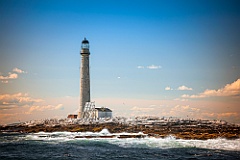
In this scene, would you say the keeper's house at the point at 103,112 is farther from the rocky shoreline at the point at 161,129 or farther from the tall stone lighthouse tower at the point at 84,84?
the rocky shoreline at the point at 161,129

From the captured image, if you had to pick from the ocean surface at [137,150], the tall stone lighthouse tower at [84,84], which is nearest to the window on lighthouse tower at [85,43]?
the tall stone lighthouse tower at [84,84]

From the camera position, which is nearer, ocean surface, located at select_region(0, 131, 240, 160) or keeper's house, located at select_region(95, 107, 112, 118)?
ocean surface, located at select_region(0, 131, 240, 160)

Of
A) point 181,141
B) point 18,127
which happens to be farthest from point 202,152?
point 18,127

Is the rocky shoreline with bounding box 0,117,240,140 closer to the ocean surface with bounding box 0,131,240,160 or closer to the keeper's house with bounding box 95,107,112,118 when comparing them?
the ocean surface with bounding box 0,131,240,160

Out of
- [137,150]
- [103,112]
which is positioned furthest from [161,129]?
[103,112]

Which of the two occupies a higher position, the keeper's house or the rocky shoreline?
the keeper's house

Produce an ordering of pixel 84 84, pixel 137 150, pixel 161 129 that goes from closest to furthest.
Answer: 1. pixel 137 150
2. pixel 161 129
3. pixel 84 84

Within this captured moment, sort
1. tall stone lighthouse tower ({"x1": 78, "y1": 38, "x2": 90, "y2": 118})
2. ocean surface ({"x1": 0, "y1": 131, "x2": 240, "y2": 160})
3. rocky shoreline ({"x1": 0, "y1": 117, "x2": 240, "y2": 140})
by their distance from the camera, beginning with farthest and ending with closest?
tall stone lighthouse tower ({"x1": 78, "y1": 38, "x2": 90, "y2": 118}) < rocky shoreline ({"x1": 0, "y1": 117, "x2": 240, "y2": 140}) < ocean surface ({"x1": 0, "y1": 131, "x2": 240, "y2": 160})

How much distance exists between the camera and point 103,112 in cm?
5447

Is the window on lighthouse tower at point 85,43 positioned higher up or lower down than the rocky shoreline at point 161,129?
higher up

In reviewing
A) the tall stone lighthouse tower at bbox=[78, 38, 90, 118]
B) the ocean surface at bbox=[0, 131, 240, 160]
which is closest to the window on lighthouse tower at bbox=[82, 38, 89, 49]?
the tall stone lighthouse tower at bbox=[78, 38, 90, 118]

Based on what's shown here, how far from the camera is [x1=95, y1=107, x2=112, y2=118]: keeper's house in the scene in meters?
53.4

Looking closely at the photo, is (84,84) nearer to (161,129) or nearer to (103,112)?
(103,112)

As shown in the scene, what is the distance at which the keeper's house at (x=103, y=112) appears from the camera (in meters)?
53.4
